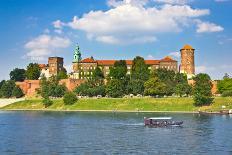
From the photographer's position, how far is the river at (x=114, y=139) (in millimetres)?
42312

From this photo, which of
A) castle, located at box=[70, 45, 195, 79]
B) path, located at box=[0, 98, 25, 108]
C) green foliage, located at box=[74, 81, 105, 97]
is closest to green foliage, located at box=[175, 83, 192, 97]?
green foliage, located at box=[74, 81, 105, 97]

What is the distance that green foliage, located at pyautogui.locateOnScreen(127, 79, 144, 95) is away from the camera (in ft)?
391

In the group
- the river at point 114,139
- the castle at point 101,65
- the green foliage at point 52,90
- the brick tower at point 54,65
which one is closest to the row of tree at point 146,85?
the green foliage at point 52,90

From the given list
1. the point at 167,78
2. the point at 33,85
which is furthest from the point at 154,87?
the point at 33,85

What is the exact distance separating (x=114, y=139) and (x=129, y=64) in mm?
113221

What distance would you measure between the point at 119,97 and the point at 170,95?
524 inches

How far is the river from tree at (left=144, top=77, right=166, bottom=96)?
145 feet

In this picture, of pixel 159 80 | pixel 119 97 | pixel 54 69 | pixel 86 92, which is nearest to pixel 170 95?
pixel 159 80

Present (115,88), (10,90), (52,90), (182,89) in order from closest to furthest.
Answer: (182,89) < (115,88) < (52,90) < (10,90)

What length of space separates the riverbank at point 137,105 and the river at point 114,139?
103 ft

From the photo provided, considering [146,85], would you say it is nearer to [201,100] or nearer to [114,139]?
[201,100]

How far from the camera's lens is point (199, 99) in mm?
97812

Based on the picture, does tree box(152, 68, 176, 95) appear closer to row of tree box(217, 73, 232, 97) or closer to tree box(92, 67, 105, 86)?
row of tree box(217, 73, 232, 97)

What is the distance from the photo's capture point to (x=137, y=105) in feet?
346
